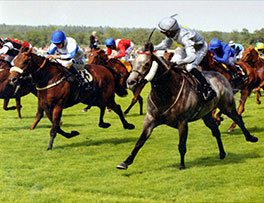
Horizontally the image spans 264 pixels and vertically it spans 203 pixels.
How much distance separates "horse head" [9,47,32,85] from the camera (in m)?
7.51

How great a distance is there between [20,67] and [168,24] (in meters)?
2.71

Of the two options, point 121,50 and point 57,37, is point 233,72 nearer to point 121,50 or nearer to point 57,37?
point 121,50

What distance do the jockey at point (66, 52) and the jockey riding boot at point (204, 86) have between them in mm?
2650

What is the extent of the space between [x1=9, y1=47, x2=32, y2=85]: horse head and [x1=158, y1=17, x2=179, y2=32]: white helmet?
2.41m

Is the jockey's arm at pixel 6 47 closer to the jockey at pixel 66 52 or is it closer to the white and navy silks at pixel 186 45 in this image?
→ the jockey at pixel 66 52

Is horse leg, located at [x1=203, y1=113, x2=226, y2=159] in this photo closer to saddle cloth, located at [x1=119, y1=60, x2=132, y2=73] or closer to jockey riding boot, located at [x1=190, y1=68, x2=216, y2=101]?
jockey riding boot, located at [x1=190, y1=68, x2=216, y2=101]

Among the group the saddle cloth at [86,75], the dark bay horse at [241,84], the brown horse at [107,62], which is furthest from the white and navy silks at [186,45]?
the brown horse at [107,62]

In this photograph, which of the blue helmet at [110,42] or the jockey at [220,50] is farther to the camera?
the blue helmet at [110,42]

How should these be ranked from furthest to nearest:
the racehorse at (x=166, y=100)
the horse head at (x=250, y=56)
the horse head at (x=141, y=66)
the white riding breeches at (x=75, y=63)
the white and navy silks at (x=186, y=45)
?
the horse head at (x=250, y=56) → the white riding breeches at (x=75, y=63) → the white and navy silks at (x=186, y=45) → the racehorse at (x=166, y=100) → the horse head at (x=141, y=66)

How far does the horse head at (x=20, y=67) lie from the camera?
296 inches

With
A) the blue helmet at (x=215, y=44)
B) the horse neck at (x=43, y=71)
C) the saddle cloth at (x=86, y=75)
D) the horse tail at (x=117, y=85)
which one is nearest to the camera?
the horse neck at (x=43, y=71)

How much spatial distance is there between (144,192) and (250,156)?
2.71m

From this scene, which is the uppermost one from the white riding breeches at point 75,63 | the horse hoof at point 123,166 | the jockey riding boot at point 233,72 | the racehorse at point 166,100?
the racehorse at point 166,100

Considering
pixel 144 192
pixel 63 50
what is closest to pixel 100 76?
pixel 63 50
